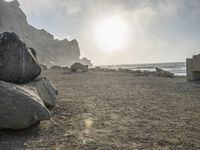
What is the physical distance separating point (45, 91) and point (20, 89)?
1411 mm

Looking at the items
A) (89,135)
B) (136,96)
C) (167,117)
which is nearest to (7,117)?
(89,135)

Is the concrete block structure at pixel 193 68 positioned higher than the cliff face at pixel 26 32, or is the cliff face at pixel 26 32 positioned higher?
the cliff face at pixel 26 32

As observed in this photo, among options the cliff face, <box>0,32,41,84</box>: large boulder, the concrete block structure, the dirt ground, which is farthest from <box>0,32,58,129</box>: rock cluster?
the cliff face

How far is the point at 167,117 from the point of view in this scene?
687cm

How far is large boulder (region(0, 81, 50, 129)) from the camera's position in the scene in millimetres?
5547

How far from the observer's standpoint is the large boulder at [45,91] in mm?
7196

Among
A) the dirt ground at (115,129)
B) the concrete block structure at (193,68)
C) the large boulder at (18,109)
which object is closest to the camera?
the dirt ground at (115,129)

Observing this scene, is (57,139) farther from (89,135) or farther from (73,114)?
(73,114)

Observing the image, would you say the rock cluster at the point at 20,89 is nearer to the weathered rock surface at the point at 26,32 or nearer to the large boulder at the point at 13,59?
the large boulder at the point at 13,59

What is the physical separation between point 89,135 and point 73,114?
6.50 ft

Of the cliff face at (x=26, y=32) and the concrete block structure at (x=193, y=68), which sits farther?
the cliff face at (x=26, y=32)

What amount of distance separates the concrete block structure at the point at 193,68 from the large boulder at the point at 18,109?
12.3 metres

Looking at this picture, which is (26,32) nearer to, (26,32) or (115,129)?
(26,32)

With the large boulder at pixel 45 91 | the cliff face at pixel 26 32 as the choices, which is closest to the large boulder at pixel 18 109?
the large boulder at pixel 45 91
